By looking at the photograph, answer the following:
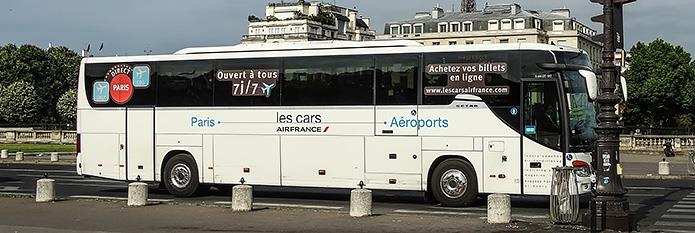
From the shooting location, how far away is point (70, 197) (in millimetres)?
21516

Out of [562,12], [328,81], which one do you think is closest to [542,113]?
[328,81]

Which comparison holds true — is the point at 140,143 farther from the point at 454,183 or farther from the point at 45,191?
the point at 454,183

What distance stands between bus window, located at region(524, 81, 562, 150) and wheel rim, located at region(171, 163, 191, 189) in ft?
28.3

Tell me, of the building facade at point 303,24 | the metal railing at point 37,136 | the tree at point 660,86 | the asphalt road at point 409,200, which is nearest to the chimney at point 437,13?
the building facade at point 303,24

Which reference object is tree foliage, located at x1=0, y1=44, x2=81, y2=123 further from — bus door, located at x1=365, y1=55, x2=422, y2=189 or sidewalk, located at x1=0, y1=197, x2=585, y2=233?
bus door, located at x1=365, y1=55, x2=422, y2=189

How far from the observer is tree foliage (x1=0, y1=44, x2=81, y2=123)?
102 metres

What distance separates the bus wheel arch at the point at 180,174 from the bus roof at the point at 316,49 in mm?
2479

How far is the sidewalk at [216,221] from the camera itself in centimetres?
1475

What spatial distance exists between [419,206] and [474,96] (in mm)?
2851

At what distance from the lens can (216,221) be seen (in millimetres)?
16031

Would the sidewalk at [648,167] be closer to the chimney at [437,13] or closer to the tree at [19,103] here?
the tree at [19,103]

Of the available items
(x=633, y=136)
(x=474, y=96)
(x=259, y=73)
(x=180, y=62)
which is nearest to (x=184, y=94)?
(x=180, y=62)

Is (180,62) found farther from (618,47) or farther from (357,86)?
(618,47)

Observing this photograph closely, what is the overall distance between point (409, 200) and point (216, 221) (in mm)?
6466
